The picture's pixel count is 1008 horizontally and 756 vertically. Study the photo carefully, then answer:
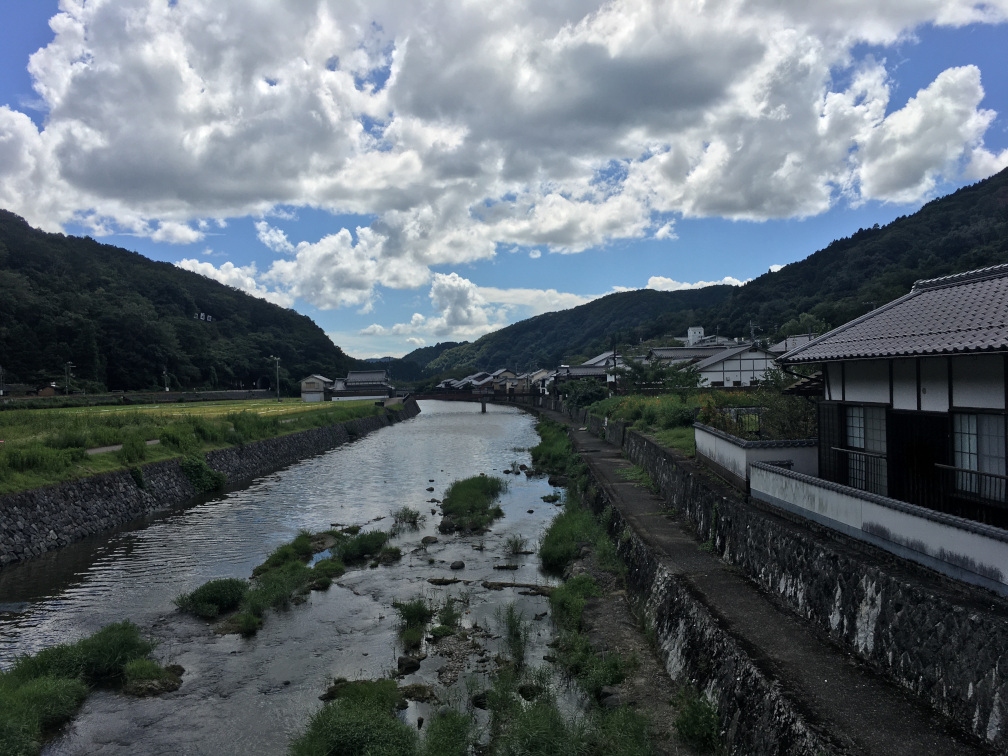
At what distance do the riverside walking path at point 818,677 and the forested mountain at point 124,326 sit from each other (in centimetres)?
6441

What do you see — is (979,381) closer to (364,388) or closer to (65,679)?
(65,679)

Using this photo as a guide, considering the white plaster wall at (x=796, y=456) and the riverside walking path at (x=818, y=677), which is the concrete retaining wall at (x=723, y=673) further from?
the white plaster wall at (x=796, y=456)

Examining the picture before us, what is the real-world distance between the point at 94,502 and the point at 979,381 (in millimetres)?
22464

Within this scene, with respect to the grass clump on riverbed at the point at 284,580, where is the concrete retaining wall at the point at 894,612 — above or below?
above

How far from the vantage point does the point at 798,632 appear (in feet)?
25.6

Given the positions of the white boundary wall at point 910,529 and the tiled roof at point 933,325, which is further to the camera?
the tiled roof at point 933,325

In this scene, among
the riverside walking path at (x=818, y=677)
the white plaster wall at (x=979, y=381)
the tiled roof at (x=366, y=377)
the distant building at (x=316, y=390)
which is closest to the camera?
the riverside walking path at (x=818, y=677)

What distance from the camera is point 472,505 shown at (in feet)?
72.3

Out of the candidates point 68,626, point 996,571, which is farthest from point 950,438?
point 68,626

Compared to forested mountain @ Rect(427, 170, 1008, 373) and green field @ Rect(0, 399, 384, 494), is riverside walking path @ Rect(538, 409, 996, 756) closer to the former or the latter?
green field @ Rect(0, 399, 384, 494)

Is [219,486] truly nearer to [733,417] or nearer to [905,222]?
[733,417]

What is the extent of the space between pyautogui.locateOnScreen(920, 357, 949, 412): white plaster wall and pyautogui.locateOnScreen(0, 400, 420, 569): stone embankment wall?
1997 centimetres

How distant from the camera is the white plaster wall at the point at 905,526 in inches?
244

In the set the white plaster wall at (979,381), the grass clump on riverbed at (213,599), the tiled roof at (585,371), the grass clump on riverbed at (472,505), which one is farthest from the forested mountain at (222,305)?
the grass clump on riverbed at (213,599)
